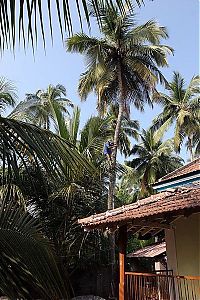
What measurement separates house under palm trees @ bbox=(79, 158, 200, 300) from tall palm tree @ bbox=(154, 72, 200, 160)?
2153 cm

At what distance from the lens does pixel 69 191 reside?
14055 millimetres

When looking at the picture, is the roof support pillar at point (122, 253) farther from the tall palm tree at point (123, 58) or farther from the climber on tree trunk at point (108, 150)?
the tall palm tree at point (123, 58)

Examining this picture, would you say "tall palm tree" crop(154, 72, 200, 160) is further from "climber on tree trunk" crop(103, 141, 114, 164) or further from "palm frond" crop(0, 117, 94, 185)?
"palm frond" crop(0, 117, 94, 185)

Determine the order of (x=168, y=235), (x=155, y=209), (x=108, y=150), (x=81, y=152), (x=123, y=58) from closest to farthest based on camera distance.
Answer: (x=155, y=209) → (x=168, y=235) → (x=81, y=152) → (x=108, y=150) → (x=123, y=58)

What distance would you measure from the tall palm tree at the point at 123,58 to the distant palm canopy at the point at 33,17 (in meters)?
17.0

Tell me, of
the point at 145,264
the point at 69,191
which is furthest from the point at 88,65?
the point at 145,264

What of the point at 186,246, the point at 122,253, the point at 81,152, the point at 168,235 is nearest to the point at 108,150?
the point at 81,152

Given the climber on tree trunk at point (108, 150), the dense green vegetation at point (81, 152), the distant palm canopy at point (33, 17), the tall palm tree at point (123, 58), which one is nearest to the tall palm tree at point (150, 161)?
the dense green vegetation at point (81, 152)

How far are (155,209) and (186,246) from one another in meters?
2.19

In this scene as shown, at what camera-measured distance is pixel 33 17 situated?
1164 mm

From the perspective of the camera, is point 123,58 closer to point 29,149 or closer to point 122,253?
point 122,253

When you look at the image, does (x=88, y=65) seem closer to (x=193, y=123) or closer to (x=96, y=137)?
(x=96, y=137)

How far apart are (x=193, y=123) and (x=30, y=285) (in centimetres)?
2938

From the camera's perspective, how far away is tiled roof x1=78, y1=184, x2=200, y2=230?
6.92 metres
